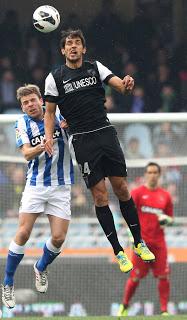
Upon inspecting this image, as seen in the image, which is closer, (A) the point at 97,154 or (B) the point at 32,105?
(A) the point at 97,154

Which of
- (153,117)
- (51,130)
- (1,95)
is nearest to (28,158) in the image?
(51,130)

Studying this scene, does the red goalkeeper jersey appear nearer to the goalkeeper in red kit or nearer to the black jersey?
the goalkeeper in red kit

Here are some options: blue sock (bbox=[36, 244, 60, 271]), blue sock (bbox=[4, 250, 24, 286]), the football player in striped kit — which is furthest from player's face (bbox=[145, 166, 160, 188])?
blue sock (bbox=[4, 250, 24, 286])

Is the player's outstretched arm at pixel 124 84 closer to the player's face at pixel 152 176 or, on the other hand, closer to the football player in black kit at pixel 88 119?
the football player in black kit at pixel 88 119

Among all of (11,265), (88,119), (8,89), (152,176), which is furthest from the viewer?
(8,89)

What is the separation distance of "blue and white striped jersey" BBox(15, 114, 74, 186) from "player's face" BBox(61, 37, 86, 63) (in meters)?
0.77

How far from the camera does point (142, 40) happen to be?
17109 mm

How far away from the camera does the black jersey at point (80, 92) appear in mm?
10039

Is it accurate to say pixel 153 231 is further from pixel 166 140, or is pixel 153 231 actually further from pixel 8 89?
pixel 8 89

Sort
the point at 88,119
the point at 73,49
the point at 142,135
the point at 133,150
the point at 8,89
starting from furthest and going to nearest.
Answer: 1. the point at 8,89
2. the point at 142,135
3. the point at 133,150
4. the point at 88,119
5. the point at 73,49

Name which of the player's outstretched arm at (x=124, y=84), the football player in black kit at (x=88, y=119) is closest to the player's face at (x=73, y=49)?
the football player in black kit at (x=88, y=119)

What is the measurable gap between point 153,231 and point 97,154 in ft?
12.3

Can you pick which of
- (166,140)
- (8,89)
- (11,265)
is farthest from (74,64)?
(8,89)

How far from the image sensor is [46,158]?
420 inches
